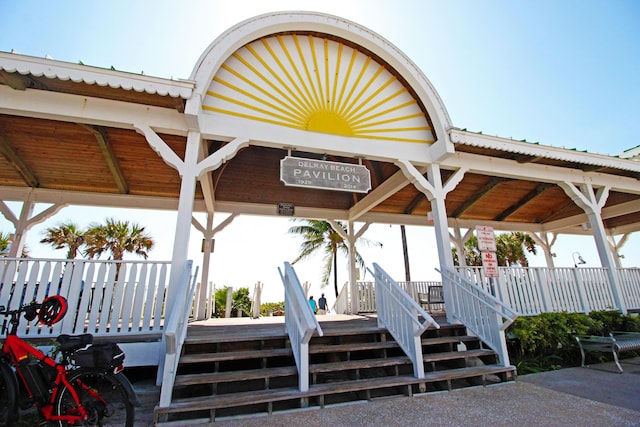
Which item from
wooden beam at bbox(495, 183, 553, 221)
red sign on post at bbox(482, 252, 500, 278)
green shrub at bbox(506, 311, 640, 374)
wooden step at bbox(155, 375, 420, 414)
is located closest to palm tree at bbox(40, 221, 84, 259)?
wooden step at bbox(155, 375, 420, 414)

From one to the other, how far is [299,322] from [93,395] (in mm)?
1863

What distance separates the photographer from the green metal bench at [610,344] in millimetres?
4117

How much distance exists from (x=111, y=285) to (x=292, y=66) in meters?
4.41

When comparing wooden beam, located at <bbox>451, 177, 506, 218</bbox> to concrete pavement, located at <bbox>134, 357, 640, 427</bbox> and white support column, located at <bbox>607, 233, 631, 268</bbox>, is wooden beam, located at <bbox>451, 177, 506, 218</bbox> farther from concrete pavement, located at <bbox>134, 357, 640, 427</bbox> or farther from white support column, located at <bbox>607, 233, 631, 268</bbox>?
white support column, located at <bbox>607, 233, 631, 268</bbox>

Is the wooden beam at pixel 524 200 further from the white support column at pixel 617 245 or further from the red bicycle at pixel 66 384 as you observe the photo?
the red bicycle at pixel 66 384

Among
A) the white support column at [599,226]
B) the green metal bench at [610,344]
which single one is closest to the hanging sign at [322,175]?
the green metal bench at [610,344]

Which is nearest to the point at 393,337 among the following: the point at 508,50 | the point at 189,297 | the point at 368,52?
the point at 189,297

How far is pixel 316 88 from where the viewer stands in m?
5.14

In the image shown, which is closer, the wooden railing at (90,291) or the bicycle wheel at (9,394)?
the bicycle wheel at (9,394)

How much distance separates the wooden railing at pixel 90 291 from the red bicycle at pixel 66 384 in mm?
1059

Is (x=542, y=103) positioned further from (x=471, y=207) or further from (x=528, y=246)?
(x=528, y=246)

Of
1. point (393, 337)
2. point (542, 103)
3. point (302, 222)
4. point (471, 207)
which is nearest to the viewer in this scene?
point (393, 337)

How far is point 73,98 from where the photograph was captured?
3.98 meters

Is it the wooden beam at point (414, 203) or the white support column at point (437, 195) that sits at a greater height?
the wooden beam at point (414, 203)
